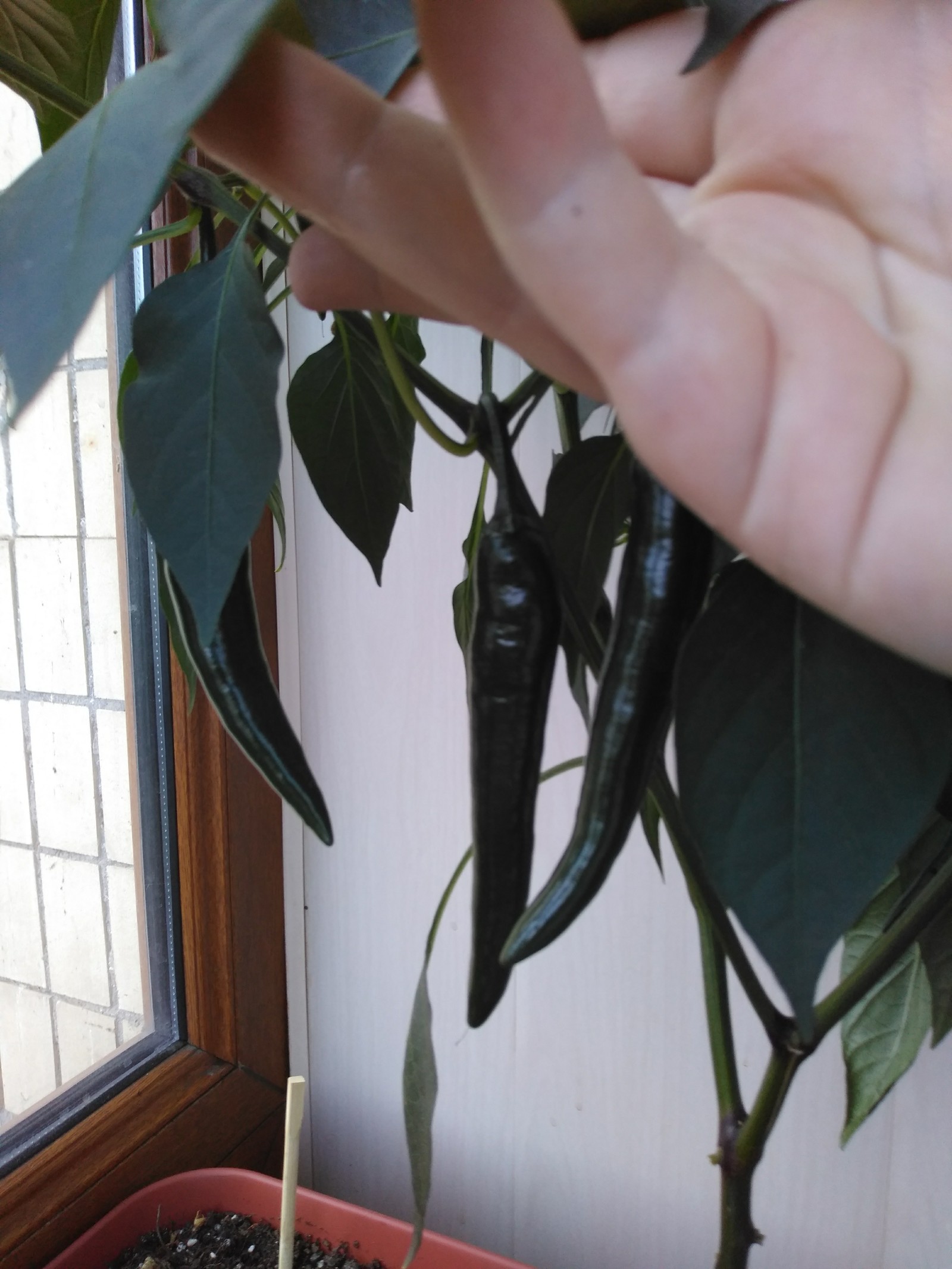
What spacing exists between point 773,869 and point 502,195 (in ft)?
0.59

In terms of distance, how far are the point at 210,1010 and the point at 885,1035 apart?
0.59 meters

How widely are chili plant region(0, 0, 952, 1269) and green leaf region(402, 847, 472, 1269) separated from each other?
13 cm

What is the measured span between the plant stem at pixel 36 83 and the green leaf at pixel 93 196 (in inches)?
5.8

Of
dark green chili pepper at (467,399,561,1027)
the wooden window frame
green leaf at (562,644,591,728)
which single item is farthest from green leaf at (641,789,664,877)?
the wooden window frame

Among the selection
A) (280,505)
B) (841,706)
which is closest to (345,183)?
(841,706)

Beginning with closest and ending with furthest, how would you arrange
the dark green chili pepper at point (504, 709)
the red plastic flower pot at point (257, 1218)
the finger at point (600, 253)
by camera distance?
1. the finger at point (600, 253)
2. the dark green chili pepper at point (504, 709)
3. the red plastic flower pot at point (257, 1218)

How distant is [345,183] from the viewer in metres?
0.23

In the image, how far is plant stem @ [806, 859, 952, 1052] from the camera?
0.33 meters

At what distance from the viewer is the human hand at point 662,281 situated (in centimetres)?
17

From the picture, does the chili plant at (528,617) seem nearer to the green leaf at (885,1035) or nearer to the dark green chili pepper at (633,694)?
the dark green chili pepper at (633,694)

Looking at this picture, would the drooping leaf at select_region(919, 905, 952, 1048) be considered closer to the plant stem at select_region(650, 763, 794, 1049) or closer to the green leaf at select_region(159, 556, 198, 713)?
the plant stem at select_region(650, 763, 794, 1049)

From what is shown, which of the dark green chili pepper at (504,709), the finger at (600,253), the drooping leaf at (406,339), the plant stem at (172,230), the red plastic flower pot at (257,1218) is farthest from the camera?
the red plastic flower pot at (257,1218)

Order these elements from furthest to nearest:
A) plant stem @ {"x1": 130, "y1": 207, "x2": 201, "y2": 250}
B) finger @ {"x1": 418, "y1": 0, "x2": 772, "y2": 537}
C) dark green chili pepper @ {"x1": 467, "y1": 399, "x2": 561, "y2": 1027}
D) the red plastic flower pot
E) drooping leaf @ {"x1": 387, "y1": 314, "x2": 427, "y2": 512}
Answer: the red plastic flower pot, drooping leaf @ {"x1": 387, "y1": 314, "x2": 427, "y2": 512}, plant stem @ {"x1": 130, "y1": 207, "x2": 201, "y2": 250}, dark green chili pepper @ {"x1": 467, "y1": 399, "x2": 561, "y2": 1027}, finger @ {"x1": 418, "y1": 0, "x2": 772, "y2": 537}

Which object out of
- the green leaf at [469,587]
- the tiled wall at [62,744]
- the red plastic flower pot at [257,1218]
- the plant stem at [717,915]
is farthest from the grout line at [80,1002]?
the plant stem at [717,915]
